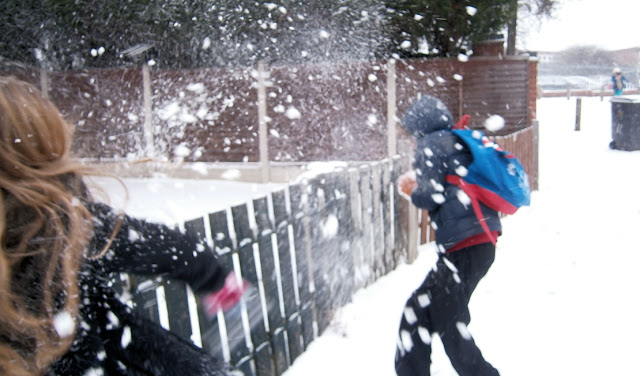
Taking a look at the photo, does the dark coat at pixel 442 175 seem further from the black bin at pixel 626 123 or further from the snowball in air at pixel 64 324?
the black bin at pixel 626 123

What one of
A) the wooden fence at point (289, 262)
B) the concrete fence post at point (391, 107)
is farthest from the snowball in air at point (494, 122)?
the wooden fence at point (289, 262)

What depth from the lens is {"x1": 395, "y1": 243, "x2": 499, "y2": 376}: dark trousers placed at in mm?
2465

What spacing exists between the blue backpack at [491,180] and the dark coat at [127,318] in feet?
4.89

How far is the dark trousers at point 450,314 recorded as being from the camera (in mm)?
2465

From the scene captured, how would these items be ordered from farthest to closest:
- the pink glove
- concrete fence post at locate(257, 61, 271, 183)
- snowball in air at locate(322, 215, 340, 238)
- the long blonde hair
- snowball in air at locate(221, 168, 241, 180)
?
snowball in air at locate(221, 168, 241, 180) < concrete fence post at locate(257, 61, 271, 183) < snowball in air at locate(322, 215, 340, 238) < the pink glove < the long blonde hair

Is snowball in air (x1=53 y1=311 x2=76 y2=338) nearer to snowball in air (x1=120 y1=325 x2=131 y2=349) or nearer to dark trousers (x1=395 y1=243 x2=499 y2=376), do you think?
snowball in air (x1=120 y1=325 x2=131 y2=349)

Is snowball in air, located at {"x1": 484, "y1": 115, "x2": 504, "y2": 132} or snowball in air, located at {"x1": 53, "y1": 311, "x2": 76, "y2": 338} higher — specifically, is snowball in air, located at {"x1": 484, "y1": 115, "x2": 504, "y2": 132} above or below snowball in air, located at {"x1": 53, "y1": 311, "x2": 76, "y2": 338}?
below

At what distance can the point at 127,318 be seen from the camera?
1156 mm

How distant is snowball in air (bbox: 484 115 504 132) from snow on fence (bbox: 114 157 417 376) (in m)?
5.91

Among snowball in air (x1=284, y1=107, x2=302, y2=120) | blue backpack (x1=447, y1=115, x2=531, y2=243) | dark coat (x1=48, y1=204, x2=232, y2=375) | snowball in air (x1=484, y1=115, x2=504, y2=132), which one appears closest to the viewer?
dark coat (x1=48, y1=204, x2=232, y2=375)

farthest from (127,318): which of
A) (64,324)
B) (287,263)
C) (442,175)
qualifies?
(287,263)

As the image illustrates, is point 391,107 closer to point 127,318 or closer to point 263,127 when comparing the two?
point 263,127

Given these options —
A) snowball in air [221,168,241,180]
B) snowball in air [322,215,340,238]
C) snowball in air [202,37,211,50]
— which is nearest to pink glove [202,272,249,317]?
snowball in air [322,215,340,238]

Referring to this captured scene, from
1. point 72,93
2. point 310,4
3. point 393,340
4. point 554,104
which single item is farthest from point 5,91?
point 554,104
